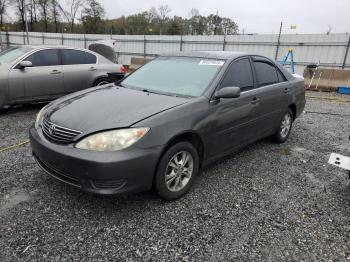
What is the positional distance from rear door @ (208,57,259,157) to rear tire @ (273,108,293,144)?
1.04 meters

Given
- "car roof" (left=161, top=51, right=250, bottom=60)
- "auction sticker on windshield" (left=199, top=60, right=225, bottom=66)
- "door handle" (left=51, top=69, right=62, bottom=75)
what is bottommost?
"door handle" (left=51, top=69, right=62, bottom=75)

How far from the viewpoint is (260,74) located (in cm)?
453

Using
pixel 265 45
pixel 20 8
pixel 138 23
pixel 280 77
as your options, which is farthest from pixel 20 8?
pixel 280 77

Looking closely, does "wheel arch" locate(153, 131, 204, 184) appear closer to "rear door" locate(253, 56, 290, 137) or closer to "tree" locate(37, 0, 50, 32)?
"rear door" locate(253, 56, 290, 137)

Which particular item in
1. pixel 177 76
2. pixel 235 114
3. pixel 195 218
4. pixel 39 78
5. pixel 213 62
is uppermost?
pixel 213 62

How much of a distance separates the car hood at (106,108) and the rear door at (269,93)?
5.35 feet

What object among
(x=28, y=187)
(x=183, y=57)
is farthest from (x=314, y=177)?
(x=28, y=187)

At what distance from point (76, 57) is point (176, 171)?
17.6 feet

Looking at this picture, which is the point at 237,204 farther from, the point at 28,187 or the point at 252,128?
the point at 28,187

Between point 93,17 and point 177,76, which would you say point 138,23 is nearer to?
point 93,17

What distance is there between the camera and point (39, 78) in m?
6.63

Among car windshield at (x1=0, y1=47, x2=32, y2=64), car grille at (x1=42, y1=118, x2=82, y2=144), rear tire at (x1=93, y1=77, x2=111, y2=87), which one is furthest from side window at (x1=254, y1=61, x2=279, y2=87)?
car windshield at (x1=0, y1=47, x2=32, y2=64)

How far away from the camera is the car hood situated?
2863mm

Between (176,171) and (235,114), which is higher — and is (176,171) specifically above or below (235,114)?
below
